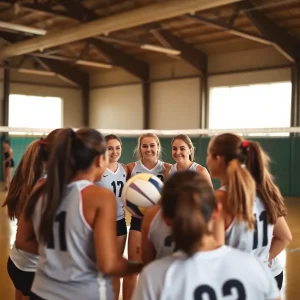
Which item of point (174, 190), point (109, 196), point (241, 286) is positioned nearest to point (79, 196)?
point (109, 196)

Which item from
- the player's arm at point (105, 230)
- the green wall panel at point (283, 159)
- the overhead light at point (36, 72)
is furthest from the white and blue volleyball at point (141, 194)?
the overhead light at point (36, 72)

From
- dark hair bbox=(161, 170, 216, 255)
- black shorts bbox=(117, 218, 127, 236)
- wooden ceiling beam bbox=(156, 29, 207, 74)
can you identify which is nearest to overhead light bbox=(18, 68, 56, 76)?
wooden ceiling beam bbox=(156, 29, 207, 74)

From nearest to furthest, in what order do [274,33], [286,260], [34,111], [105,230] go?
1. [105,230]
2. [286,260]
3. [274,33]
4. [34,111]

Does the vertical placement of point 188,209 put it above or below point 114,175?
above

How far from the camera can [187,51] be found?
15844 mm

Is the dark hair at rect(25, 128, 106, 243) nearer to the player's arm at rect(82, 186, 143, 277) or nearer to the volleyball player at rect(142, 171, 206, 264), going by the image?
the player's arm at rect(82, 186, 143, 277)

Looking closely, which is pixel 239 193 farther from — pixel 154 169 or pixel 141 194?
pixel 154 169

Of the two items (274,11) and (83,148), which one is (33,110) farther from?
(83,148)

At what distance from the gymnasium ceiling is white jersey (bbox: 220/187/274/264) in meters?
8.85

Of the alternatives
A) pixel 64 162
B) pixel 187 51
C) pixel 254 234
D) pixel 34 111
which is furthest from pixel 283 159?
pixel 64 162

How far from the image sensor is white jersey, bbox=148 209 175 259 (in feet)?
6.33

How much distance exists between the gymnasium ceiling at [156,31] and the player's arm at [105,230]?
9083mm

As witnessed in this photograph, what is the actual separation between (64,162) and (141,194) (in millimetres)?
774

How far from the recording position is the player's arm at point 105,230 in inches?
73.2
